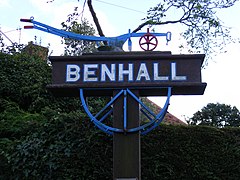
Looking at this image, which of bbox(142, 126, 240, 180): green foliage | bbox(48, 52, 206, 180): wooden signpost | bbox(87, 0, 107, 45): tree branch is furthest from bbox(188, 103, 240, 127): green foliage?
bbox(48, 52, 206, 180): wooden signpost

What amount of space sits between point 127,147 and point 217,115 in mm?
21528

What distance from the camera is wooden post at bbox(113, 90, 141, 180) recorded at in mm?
5609

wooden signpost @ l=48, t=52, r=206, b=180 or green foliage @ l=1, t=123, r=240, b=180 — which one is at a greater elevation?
wooden signpost @ l=48, t=52, r=206, b=180

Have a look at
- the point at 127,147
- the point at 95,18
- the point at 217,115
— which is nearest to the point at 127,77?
the point at 127,147

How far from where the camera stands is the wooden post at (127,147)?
18.4ft

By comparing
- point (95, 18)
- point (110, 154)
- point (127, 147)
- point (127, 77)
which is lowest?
point (110, 154)

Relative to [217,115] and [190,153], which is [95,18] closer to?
[190,153]

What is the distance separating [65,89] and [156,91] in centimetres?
126

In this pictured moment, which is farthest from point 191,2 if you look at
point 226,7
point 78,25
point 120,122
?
point 120,122

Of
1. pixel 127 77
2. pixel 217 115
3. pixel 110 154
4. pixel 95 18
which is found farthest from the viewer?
pixel 217 115

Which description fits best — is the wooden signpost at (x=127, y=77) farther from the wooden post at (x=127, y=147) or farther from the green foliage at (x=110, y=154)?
the green foliage at (x=110, y=154)

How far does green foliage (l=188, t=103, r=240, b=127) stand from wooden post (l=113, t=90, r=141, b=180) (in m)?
20.3

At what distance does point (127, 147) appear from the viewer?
5688 millimetres

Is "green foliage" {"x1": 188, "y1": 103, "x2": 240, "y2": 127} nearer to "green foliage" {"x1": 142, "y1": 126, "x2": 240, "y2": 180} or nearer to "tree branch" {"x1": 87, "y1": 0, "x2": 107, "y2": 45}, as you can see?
"tree branch" {"x1": 87, "y1": 0, "x2": 107, "y2": 45}
